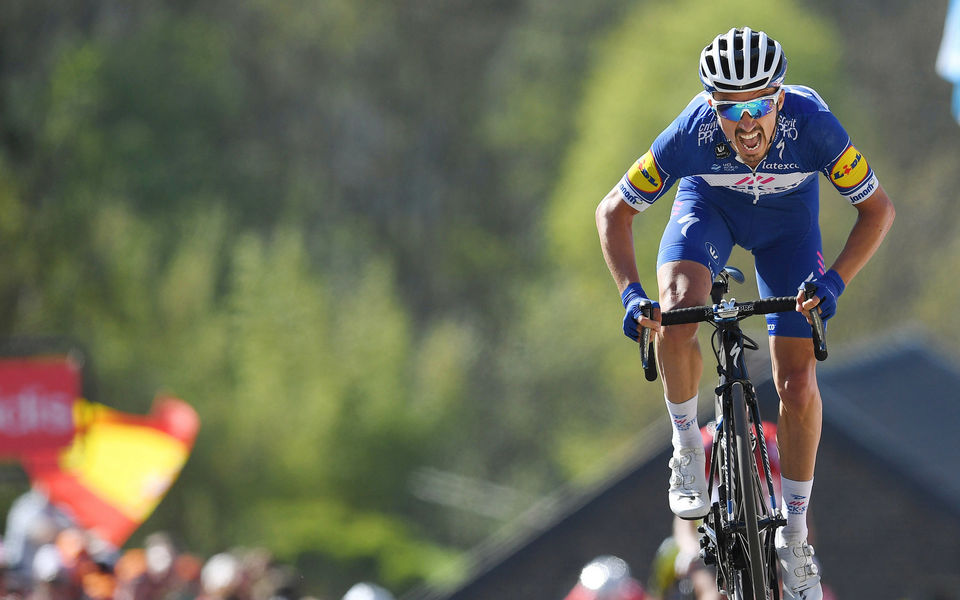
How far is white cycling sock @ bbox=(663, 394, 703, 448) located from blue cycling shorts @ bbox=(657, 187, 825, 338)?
21.1 inches

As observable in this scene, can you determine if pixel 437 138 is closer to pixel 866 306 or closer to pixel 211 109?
pixel 211 109

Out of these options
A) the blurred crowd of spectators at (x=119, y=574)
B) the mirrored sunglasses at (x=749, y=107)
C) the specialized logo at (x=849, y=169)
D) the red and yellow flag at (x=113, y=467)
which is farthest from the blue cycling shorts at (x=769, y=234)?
the red and yellow flag at (x=113, y=467)

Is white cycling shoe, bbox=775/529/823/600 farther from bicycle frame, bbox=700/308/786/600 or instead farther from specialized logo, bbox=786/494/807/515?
bicycle frame, bbox=700/308/786/600

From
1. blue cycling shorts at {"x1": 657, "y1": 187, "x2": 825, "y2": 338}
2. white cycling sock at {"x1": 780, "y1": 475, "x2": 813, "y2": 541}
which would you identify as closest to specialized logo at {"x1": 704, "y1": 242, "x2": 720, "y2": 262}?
blue cycling shorts at {"x1": 657, "y1": 187, "x2": 825, "y2": 338}

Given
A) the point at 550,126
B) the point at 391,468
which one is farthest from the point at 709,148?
the point at 550,126

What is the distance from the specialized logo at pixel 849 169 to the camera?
6.82m

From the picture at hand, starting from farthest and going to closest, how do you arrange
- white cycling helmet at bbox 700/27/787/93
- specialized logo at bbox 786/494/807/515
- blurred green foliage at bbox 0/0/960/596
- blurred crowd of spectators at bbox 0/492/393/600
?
blurred green foliage at bbox 0/0/960/596 → blurred crowd of spectators at bbox 0/492/393/600 → specialized logo at bbox 786/494/807/515 → white cycling helmet at bbox 700/27/787/93

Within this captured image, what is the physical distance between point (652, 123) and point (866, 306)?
1152 centimetres

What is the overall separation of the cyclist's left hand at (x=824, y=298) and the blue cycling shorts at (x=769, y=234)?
491 mm

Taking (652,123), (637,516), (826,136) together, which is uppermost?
(652,123)

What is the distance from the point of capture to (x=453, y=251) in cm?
7294

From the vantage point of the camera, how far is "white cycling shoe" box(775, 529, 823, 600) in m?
7.27

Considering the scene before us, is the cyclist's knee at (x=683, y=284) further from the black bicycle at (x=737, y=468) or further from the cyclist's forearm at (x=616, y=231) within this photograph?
the cyclist's forearm at (x=616, y=231)

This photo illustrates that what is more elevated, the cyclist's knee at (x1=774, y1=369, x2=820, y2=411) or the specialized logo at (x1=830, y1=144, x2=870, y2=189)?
the specialized logo at (x1=830, y1=144, x2=870, y2=189)
